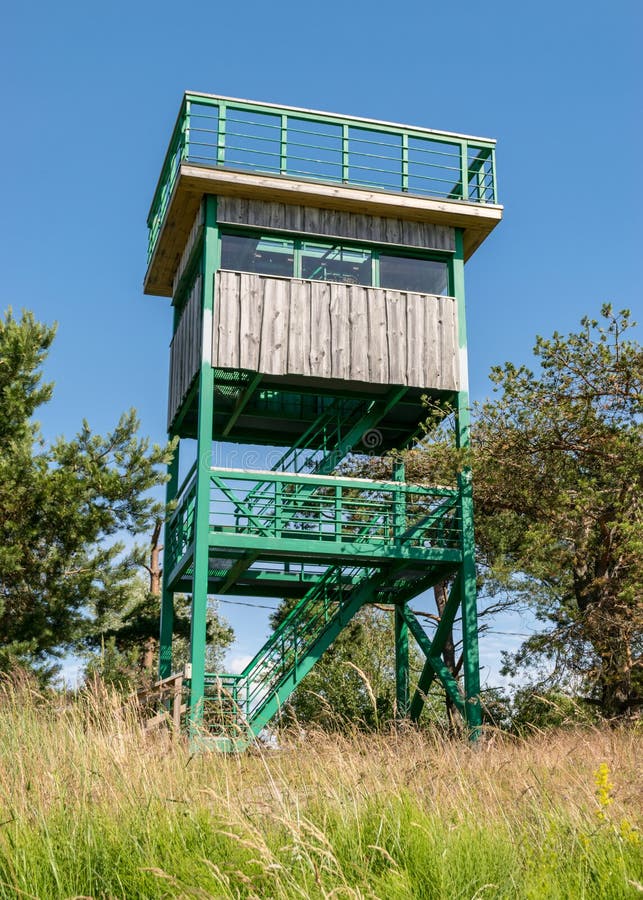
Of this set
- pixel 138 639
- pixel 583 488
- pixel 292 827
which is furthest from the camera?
pixel 138 639

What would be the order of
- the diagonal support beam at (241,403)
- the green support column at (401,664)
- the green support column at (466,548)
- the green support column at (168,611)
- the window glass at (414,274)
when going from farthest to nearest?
the green support column at (401,664), the green support column at (168,611), the window glass at (414,274), the diagonal support beam at (241,403), the green support column at (466,548)

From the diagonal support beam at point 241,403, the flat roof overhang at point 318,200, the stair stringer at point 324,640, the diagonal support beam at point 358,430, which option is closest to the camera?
the stair stringer at point 324,640

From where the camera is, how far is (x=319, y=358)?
17000mm

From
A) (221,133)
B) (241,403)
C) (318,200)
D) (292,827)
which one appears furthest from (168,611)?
(292,827)

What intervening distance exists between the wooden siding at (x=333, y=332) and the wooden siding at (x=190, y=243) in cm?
132

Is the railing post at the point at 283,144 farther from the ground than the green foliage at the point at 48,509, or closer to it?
farther from the ground

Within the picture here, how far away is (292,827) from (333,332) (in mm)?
12910

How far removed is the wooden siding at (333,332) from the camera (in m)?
16.7

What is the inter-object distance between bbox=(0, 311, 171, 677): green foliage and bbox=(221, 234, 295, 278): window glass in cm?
324

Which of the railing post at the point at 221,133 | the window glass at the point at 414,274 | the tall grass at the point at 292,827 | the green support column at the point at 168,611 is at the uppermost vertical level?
the railing post at the point at 221,133

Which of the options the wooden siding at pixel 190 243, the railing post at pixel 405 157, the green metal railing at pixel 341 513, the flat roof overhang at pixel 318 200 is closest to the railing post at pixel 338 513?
the green metal railing at pixel 341 513

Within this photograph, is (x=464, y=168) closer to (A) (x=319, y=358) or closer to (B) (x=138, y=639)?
(A) (x=319, y=358)

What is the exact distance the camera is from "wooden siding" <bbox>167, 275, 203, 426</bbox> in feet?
57.0

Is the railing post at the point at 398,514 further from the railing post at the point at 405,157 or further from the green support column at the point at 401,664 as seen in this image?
the railing post at the point at 405,157
